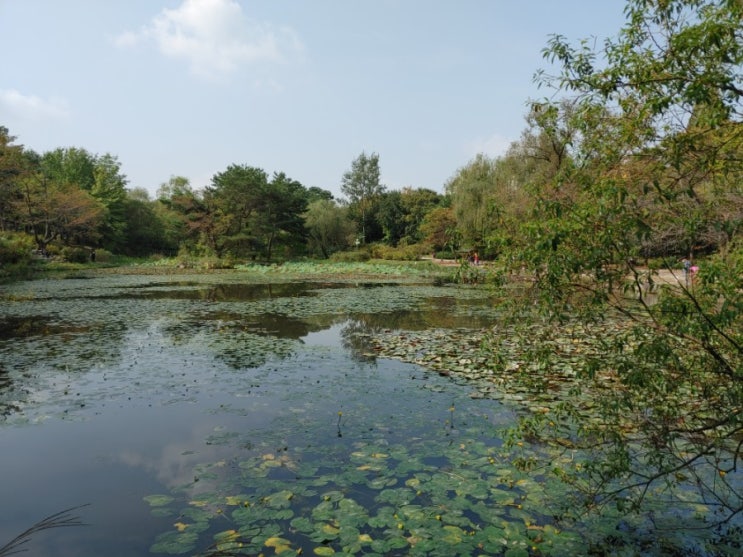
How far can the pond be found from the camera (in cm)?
356

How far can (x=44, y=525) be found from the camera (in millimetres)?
3820

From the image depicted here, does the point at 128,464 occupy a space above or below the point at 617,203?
below

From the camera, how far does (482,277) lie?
4059mm

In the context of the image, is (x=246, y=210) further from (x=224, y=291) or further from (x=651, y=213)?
(x=651, y=213)

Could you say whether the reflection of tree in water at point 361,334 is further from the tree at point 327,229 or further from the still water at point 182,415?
the tree at point 327,229

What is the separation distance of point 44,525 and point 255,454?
185 cm

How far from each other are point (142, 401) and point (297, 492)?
12.5 feet

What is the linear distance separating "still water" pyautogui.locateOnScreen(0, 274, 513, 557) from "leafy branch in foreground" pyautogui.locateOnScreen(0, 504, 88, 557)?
0.06 meters

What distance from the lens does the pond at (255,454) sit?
3557 mm

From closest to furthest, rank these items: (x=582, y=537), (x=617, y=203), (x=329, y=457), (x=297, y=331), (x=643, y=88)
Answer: (x=617, y=203), (x=643, y=88), (x=582, y=537), (x=329, y=457), (x=297, y=331)

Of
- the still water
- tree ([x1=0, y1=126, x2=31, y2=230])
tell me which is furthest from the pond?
tree ([x1=0, y1=126, x2=31, y2=230])

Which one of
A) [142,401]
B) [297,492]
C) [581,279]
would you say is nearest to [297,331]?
[142,401]

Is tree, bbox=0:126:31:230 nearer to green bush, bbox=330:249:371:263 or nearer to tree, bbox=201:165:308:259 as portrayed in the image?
tree, bbox=201:165:308:259

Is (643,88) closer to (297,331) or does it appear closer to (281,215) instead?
(297,331)
